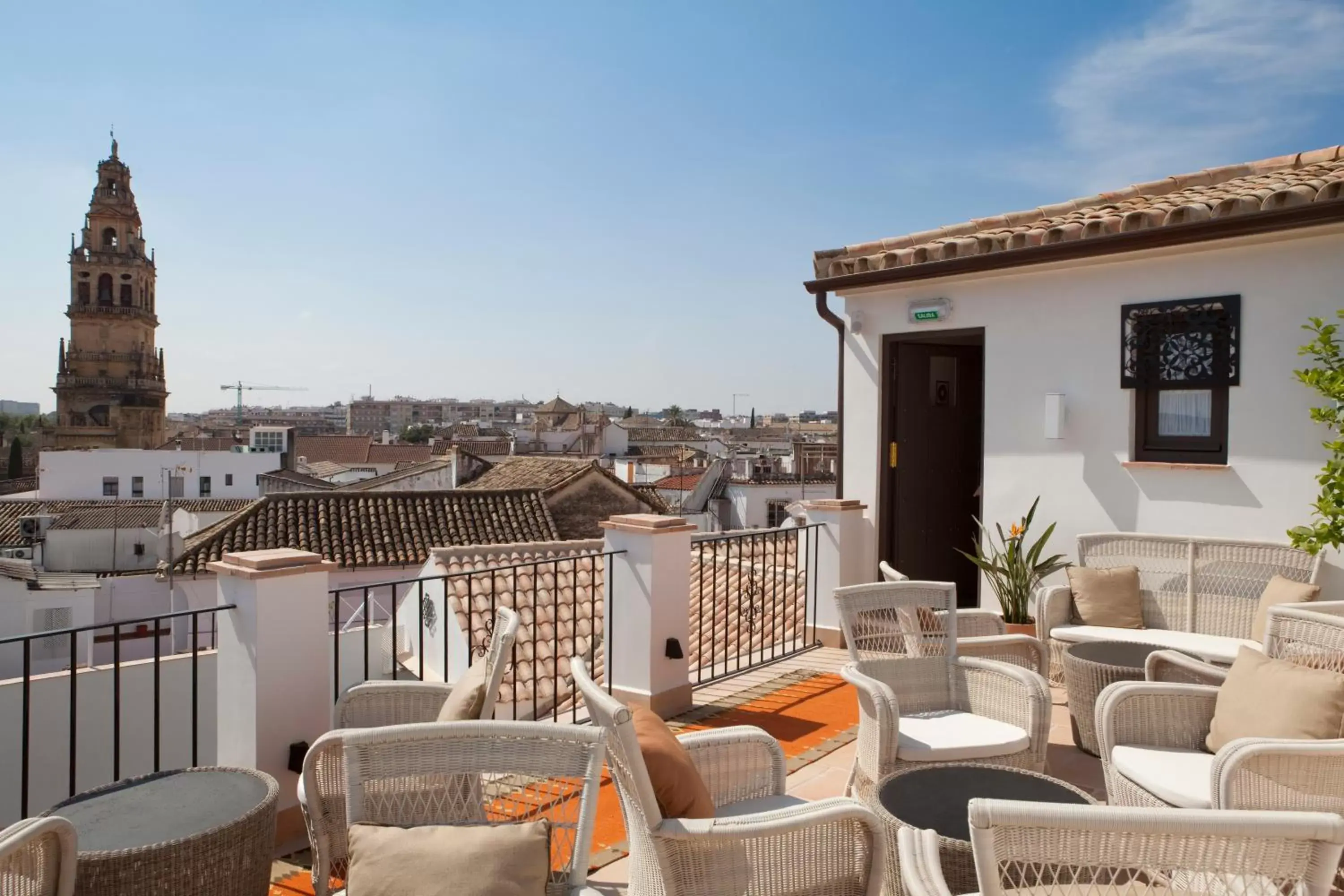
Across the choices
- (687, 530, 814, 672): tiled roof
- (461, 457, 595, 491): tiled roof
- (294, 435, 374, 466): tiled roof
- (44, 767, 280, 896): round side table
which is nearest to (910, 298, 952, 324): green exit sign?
(687, 530, 814, 672): tiled roof

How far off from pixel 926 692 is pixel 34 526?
31.3 metres

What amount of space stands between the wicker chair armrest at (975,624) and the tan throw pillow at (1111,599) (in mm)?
970

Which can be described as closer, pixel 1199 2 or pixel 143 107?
pixel 1199 2

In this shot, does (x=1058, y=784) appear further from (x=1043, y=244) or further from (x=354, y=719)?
(x=1043, y=244)

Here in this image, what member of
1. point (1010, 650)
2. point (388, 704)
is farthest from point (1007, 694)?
point (388, 704)

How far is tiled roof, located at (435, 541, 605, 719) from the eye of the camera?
288 inches

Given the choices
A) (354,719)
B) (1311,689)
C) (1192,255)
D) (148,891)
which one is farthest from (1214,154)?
(148,891)

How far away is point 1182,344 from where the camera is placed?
17.0ft

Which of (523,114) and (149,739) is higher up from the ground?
(523,114)

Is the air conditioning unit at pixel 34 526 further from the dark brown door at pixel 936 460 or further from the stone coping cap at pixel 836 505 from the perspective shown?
the dark brown door at pixel 936 460

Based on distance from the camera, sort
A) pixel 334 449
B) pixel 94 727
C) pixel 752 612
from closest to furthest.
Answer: pixel 752 612 → pixel 94 727 → pixel 334 449

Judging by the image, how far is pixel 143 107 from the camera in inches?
456

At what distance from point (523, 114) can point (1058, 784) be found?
10.1 m

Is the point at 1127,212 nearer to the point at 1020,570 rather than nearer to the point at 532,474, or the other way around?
the point at 1020,570
